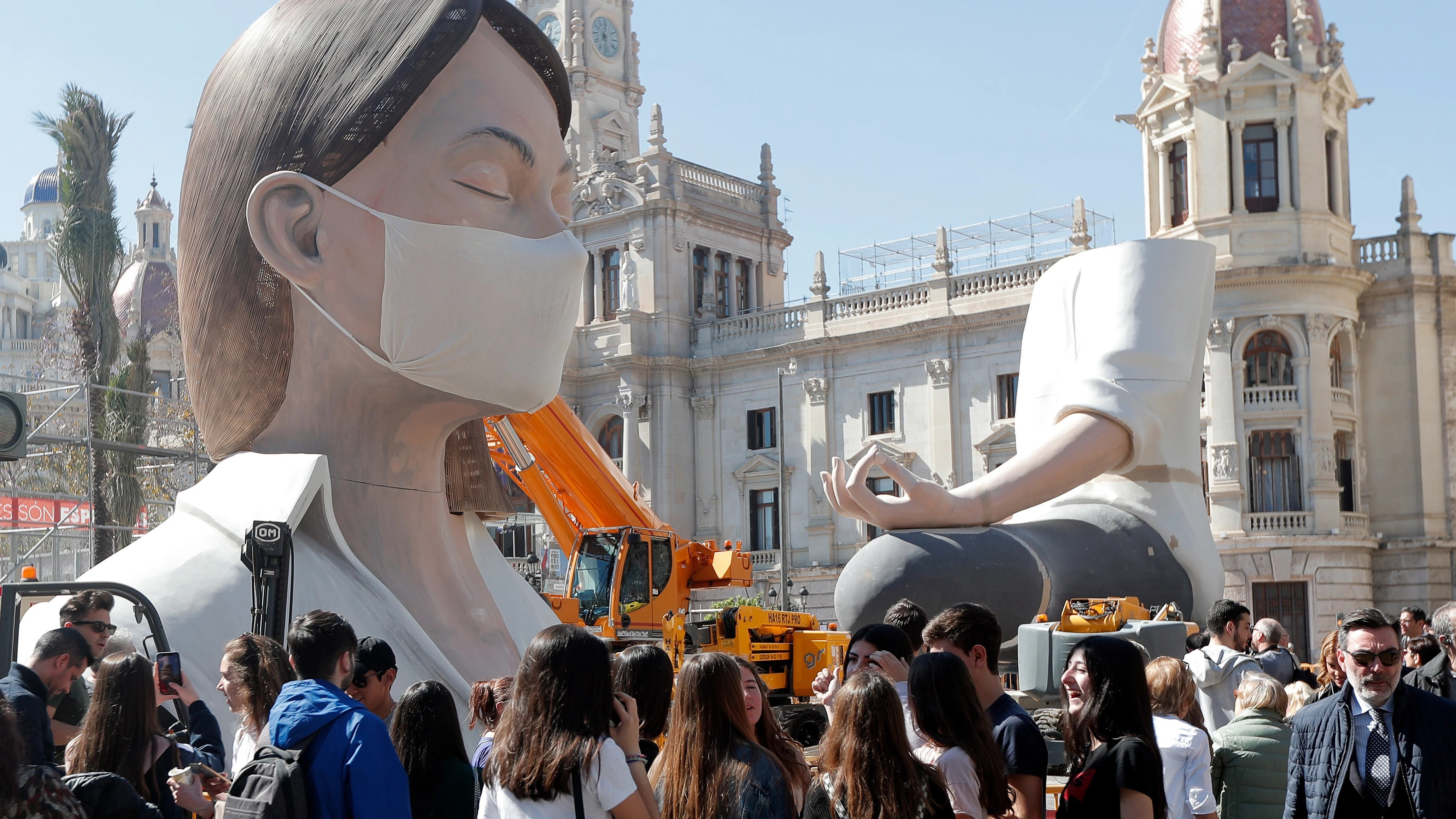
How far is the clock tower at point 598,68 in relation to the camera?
1871 inches

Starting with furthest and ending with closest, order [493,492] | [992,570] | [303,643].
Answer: [992,570] < [493,492] < [303,643]

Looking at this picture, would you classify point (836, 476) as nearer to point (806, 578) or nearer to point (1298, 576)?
point (1298, 576)

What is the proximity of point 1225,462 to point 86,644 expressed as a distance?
29.5m

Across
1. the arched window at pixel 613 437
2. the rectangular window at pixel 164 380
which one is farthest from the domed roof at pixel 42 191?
the arched window at pixel 613 437

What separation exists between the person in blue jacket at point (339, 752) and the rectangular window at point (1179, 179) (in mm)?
31151

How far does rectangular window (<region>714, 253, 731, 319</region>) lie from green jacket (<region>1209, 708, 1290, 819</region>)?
123ft

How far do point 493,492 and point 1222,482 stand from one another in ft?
86.9

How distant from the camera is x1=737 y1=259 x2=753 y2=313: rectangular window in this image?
1752 inches

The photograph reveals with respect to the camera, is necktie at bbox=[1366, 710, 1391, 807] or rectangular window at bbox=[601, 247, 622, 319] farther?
rectangular window at bbox=[601, 247, 622, 319]

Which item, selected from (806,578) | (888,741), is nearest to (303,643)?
(888,741)

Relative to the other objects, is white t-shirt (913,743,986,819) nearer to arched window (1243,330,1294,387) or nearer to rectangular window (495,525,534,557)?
arched window (1243,330,1294,387)

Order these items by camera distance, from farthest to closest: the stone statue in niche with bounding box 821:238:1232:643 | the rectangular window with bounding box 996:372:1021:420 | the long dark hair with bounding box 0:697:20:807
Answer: the rectangular window with bounding box 996:372:1021:420 < the stone statue in niche with bounding box 821:238:1232:643 < the long dark hair with bounding box 0:697:20:807

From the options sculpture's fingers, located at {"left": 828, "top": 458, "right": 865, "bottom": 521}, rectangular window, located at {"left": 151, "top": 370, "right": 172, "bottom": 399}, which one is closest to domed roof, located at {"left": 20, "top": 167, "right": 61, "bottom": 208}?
rectangular window, located at {"left": 151, "top": 370, "right": 172, "bottom": 399}

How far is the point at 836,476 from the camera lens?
15.9 meters
